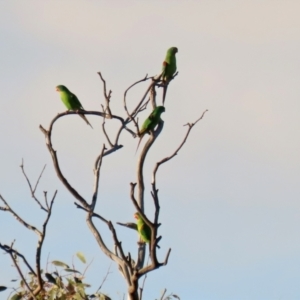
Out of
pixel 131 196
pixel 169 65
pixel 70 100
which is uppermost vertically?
pixel 169 65

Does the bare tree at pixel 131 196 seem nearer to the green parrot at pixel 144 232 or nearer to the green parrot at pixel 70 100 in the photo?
the green parrot at pixel 144 232

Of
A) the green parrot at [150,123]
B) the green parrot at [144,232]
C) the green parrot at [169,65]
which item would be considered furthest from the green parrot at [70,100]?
the green parrot at [144,232]

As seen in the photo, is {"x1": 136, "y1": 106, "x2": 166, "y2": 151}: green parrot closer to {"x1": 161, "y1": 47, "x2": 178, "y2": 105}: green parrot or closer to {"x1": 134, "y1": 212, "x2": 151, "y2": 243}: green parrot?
{"x1": 134, "y1": 212, "x2": 151, "y2": 243}: green parrot

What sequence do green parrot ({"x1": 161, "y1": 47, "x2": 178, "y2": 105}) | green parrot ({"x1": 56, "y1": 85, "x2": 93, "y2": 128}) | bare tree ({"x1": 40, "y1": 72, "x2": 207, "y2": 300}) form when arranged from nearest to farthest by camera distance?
bare tree ({"x1": 40, "y1": 72, "x2": 207, "y2": 300}) < green parrot ({"x1": 161, "y1": 47, "x2": 178, "y2": 105}) < green parrot ({"x1": 56, "y1": 85, "x2": 93, "y2": 128})

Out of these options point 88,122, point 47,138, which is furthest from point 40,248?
point 88,122

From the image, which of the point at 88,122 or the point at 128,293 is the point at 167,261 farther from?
the point at 88,122

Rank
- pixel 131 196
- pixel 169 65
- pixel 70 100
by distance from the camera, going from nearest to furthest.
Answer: pixel 131 196, pixel 169 65, pixel 70 100

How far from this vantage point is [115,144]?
480 centimetres

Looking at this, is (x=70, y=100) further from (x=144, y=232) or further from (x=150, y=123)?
(x=144, y=232)

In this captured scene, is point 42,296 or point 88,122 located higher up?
point 88,122

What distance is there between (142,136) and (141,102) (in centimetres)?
28

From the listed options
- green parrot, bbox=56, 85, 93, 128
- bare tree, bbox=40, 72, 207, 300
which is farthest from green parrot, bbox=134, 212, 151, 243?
green parrot, bbox=56, 85, 93, 128

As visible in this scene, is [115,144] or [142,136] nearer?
[115,144]

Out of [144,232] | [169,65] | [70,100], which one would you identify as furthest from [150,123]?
[70,100]
